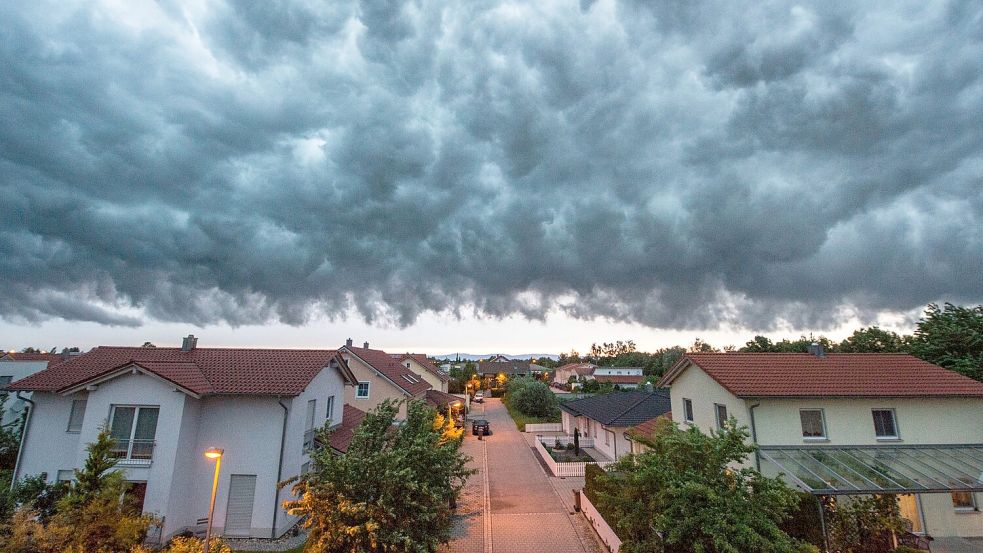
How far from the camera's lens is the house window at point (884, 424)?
1819 cm

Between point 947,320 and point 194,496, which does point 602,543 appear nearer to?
point 194,496

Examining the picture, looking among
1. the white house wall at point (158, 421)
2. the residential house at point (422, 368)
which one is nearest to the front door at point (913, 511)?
the white house wall at point (158, 421)

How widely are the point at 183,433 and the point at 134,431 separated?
6.80 ft

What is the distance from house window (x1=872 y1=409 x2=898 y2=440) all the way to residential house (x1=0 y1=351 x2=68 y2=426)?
46.5 metres

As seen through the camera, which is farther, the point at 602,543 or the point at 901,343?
the point at 901,343

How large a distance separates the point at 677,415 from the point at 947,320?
24.3 metres

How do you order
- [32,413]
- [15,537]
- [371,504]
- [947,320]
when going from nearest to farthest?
[15,537]
[371,504]
[32,413]
[947,320]

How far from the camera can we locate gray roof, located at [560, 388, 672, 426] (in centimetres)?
2850

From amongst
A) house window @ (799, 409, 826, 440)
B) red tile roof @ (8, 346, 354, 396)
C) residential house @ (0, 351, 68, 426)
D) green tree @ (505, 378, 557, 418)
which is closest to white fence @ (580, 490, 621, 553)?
house window @ (799, 409, 826, 440)

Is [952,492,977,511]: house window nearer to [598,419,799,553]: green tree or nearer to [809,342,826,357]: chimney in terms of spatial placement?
[809,342,826,357]: chimney

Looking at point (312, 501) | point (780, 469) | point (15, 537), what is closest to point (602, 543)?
point (780, 469)

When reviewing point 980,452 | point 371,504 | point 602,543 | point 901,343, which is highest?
point 901,343

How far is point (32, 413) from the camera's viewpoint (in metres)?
18.9

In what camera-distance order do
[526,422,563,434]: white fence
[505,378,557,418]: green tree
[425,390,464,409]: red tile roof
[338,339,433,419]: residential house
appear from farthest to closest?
[505,378,557,418]: green tree → [526,422,563,434]: white fence → [425,390,464,409]: red tile roof → [338,339,433,419]: residential house
